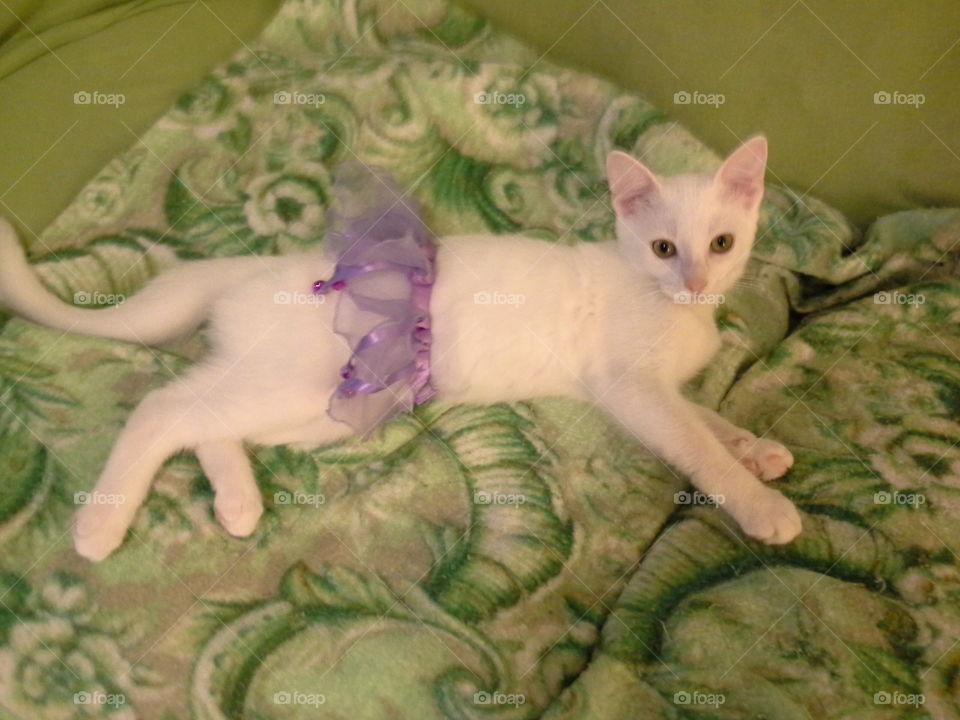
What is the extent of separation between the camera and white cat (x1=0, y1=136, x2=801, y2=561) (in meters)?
1.32

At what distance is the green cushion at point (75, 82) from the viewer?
162 centimetres

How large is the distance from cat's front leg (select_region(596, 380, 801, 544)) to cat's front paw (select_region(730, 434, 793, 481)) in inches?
2.2

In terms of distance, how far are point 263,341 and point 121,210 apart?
604 mm

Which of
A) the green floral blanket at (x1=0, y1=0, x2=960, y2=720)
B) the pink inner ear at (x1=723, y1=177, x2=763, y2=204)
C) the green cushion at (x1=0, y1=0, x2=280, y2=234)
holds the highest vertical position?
the green cushion at (x1=0, y1=0, x2=280, y2=234)

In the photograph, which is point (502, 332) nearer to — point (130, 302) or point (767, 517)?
point (767, 517)

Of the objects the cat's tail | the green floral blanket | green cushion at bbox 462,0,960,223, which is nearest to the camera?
the green floral blanket

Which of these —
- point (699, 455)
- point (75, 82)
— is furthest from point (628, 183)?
Result: point (75, 82)

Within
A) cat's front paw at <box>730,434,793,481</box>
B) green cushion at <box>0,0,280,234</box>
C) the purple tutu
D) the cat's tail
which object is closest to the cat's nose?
cat's front paw at <box>730,434,793,481</box>

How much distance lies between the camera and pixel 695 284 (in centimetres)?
132

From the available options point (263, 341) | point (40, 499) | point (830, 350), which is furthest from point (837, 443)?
point (40, 499)

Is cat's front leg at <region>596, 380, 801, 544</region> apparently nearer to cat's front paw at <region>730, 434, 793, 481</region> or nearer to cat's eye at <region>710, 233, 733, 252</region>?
cat's front paw at <region>730, 434, 793, 481</region>

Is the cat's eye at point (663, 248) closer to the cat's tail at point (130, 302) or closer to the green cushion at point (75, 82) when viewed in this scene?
the cat's tail at point (130, 302)

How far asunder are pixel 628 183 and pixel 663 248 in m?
0.15

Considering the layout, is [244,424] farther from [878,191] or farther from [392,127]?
[878,191]
